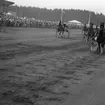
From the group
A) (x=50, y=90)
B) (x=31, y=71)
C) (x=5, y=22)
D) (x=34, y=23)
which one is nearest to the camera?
(x=50, y=90)

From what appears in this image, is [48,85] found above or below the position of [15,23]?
below

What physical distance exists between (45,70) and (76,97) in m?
3.03

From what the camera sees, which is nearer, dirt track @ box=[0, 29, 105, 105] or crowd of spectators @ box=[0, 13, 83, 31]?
dirt track @ box=[0, 29, 105, 105]

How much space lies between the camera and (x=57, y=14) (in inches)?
4983

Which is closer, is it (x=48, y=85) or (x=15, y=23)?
(x=48, y=85)

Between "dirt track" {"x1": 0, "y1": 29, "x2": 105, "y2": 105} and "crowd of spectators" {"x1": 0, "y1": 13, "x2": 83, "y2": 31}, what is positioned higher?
"crowd of spectators" {"x1": 0, "y1": 13, "x2": 83, "y2": 31}

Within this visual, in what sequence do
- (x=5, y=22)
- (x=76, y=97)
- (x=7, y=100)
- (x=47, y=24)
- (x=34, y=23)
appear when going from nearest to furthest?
1. (x=7, y=100)
2. (x=76, y=97)
3. (x=5, y=22)
4. (x=34, y=23)
5. (x=47, y=24)

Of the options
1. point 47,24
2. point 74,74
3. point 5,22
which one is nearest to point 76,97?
point 74,74

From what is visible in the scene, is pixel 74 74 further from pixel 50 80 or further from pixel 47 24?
pixel 47 24

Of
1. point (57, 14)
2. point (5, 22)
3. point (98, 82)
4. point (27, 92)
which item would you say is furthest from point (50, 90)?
point (57, 14)

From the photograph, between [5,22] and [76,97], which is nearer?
[76,97]

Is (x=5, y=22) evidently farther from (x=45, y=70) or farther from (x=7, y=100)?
(x=7, y=100)

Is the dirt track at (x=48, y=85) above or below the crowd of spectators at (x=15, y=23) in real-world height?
below

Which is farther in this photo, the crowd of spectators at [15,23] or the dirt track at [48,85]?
the crowd of spectators at [15,23]
